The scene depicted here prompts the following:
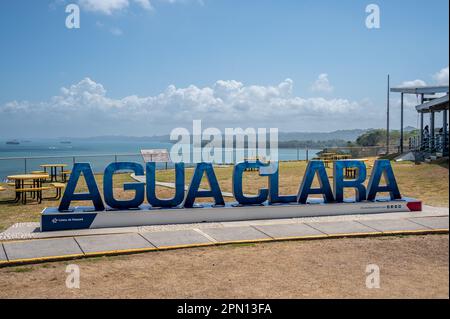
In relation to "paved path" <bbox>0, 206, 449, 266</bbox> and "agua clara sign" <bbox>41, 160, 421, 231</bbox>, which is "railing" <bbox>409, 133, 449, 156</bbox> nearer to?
"agua clara sign" <bbox>41, 160, 421, 231</bbox>

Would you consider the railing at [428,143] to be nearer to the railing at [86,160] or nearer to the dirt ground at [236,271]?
the railing at [86,160]

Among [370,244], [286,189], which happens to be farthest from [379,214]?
[286,189]

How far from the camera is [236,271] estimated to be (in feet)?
24.3

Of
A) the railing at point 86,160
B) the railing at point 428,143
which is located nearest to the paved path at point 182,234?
the railing at point 86,160

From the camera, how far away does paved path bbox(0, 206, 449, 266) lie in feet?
28.9

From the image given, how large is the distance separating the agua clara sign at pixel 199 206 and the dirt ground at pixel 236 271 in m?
2.75

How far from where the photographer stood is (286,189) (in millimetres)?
18000

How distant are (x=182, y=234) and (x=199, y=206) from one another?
1.84m

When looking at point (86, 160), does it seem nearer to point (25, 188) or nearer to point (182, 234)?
point (25, 188)

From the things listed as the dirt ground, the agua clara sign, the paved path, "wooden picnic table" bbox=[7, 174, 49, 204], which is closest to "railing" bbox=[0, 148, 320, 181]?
"wooden picnic table" bbox=[7, 174, 49, 204]

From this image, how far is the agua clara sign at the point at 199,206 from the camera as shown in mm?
11141
